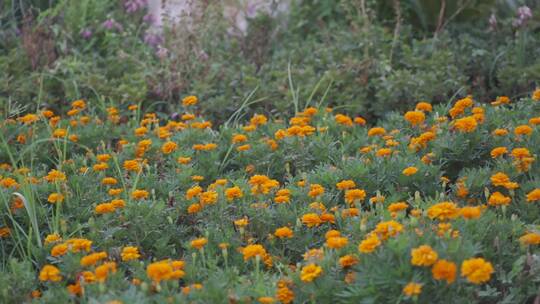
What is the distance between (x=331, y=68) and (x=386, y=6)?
112cm

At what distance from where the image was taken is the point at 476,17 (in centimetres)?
559

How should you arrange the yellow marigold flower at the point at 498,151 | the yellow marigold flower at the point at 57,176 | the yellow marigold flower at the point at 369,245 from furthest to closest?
1. the yellow marigold flower at the point at 57,176
2. the yellow marigold flower at the point at 498,151
3. the yellow marigold flower at the point at 369,245

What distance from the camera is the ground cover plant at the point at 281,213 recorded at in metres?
2.43

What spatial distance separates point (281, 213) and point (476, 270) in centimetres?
99

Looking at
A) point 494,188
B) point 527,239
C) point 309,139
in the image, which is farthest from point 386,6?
point 527,239

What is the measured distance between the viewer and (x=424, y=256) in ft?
7.36

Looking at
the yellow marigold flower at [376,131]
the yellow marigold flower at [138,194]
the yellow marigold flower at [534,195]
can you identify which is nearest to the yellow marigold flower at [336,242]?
the yellow marigold flower at [534,195]

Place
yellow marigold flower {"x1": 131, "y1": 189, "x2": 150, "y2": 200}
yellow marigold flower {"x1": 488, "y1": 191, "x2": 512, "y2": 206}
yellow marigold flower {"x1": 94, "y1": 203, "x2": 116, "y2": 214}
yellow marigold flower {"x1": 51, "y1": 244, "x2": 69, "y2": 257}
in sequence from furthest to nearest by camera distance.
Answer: yellow marigold flower {"x1": 131, "y1": 189, "x2": 150, "y2": 200}, yellow marigold flower {"x1": 94, "y1": 203, "x2": 116, "y2": 214}, yellow marigold flower {"x1": 488, "y1": 191, "x2": 512, "y2": 206}, yellow marigold flower {"x1": 51, "y1": 244, "x2": 69, "y2": 257}

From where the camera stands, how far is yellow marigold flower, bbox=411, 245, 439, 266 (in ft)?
7.32

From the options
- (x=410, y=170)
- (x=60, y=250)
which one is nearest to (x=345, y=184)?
(x=410, y=170)

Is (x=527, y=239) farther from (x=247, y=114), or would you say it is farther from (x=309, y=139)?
(x=247, y=114)

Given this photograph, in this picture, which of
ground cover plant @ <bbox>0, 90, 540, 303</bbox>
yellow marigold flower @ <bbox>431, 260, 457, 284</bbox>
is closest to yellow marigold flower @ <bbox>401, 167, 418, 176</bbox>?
ground cover plant @ <bbox>0, 90, 540, 303</bbox>

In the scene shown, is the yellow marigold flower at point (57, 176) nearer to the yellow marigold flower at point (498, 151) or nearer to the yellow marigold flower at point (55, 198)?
the yellow marigold flower at point (55, 198)

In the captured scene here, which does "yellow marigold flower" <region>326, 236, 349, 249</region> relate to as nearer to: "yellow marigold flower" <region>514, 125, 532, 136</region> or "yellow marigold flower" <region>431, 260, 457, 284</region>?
"yellow marigold flower" <region>431, 260, 457, 284</region>
